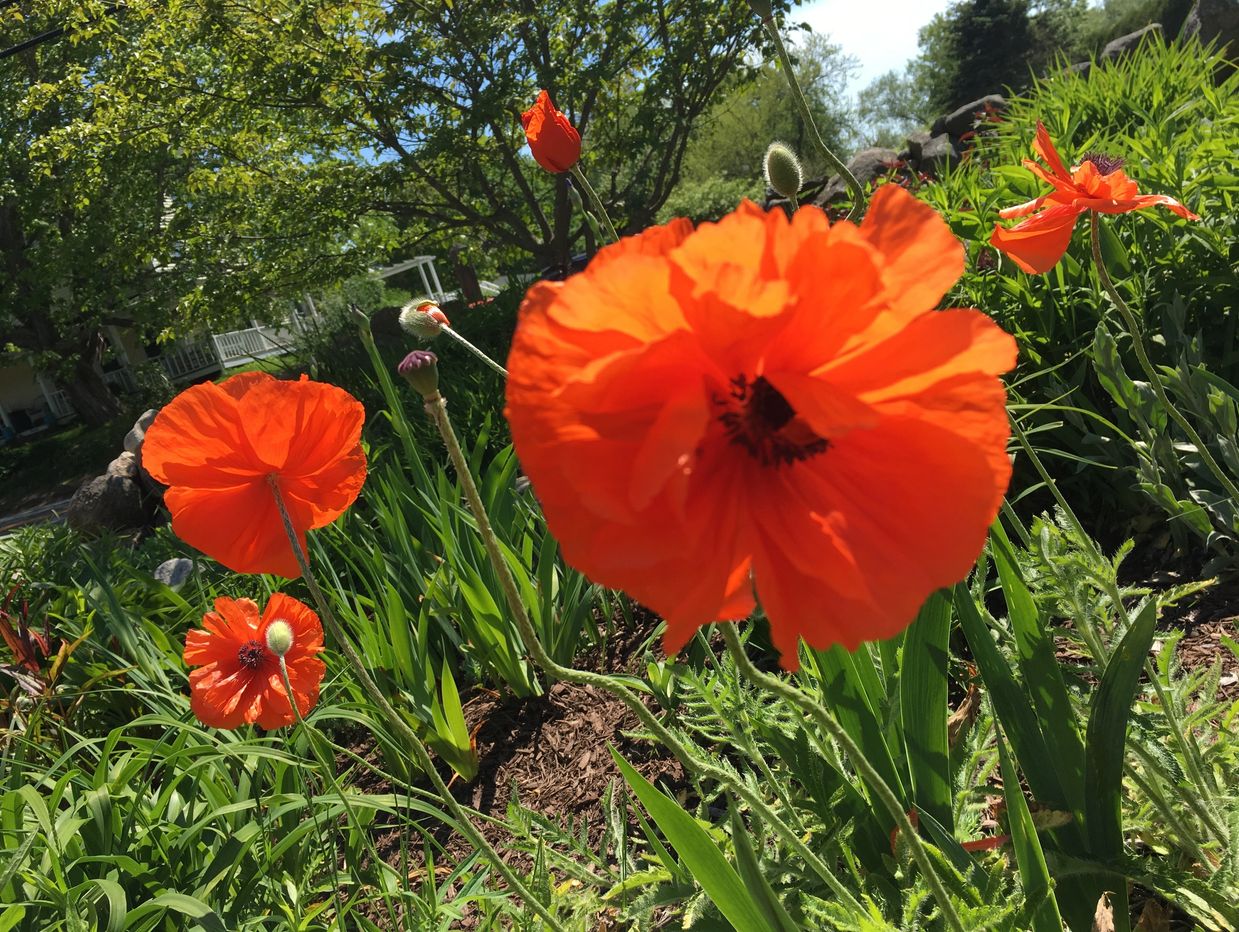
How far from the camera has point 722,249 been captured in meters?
0.67

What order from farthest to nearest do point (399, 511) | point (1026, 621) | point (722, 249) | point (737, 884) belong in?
1. point (399, 511)
2. point (1026, 621)
3. point (737, 884)
4. point (722, 249)

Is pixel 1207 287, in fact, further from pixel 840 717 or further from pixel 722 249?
pixel 722 249

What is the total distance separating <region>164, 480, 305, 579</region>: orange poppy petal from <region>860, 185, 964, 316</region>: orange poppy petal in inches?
42.3

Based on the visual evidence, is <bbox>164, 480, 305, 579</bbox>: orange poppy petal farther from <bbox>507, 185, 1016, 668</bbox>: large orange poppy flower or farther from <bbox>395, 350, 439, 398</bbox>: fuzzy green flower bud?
<bbox>507, 185, 1016, 668</bbox>: large orange poppy flower

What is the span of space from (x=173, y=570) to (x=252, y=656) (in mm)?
3134

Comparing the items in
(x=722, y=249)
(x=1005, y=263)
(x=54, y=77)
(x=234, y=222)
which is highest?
(x=54, y=77)

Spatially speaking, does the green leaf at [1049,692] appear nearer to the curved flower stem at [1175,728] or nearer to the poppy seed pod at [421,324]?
the curved flower stem at [1175,728]

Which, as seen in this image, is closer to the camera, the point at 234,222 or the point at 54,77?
the point at 234,222

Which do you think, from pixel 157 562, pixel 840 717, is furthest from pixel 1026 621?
pixel 157 562

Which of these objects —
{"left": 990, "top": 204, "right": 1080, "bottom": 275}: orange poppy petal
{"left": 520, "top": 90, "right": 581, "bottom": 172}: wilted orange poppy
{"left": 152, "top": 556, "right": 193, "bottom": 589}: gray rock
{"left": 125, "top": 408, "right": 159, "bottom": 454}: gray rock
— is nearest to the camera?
{"left": 990, "top": 204, "right": 1080, "bottom": 275}: orange poppy petal

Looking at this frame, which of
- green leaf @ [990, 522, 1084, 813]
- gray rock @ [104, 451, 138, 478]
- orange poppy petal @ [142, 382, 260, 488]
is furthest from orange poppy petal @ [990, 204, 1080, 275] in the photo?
gray rock @ [104, 451, 138, 478]

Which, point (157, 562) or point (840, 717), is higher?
point (157, 562)

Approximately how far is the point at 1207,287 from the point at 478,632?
2888 mm

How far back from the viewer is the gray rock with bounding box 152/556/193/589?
4500mm
